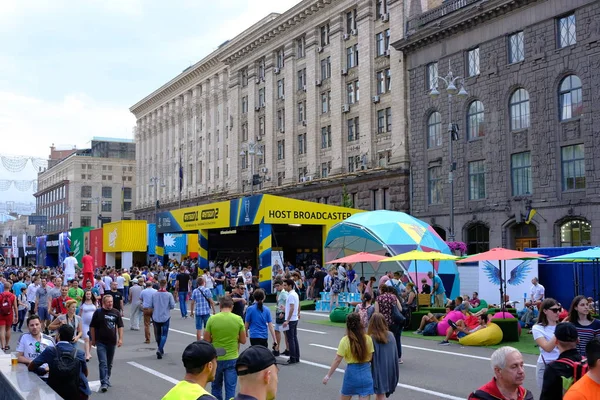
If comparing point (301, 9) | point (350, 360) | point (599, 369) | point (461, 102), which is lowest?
point (350, 360)

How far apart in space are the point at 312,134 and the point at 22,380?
153 feet

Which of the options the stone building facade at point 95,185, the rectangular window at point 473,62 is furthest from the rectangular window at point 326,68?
the stone building facade at point 95,185

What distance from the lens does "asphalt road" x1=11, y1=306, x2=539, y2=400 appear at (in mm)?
11492

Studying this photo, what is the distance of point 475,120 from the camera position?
38688mm

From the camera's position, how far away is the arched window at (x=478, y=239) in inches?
1487

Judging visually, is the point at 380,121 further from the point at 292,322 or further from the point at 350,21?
the point at 292,322

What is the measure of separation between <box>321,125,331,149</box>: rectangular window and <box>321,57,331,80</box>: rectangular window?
3.90 m

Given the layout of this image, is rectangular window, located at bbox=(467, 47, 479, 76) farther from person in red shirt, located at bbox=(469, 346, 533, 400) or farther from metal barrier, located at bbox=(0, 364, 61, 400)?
person in red shirt, located at bbox=(469, 346, 533, 400)

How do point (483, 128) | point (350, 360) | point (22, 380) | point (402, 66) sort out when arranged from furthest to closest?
1. point (402, 66)
2. point (483, 128)
3. point (350, 360)
4. point (22, 380)

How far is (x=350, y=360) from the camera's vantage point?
8617 millimetres

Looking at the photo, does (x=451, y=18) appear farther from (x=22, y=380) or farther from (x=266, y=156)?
(x=22, y=380)

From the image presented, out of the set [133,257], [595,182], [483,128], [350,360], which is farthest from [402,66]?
[350,360]

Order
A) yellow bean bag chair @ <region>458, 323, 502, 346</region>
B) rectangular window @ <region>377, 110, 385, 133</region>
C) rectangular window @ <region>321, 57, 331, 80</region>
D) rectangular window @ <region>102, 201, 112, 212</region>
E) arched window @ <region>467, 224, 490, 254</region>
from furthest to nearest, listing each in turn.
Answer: rectangular window @ <region>102, 201, 112, 212</region>
rectangular window @ <region>321, 57, 331, 80</region>
rectangular window @ <region>377, 110, 385, 133</region>
arched window @ <region>467, 224, 490, 254</region>
yellow bean bag chair @ <region>458, 323, 502, 346</region>

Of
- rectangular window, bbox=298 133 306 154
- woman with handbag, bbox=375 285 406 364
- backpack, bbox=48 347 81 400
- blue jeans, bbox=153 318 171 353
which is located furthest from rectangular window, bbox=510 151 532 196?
backpack, bbox=48 347 81 400
